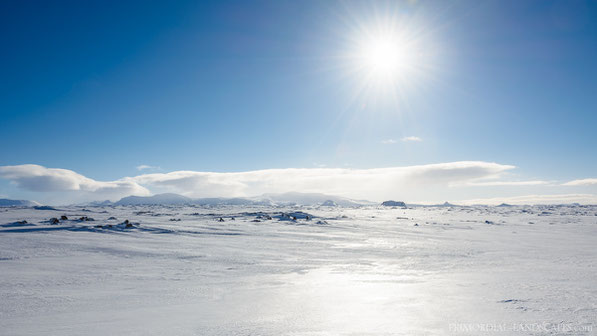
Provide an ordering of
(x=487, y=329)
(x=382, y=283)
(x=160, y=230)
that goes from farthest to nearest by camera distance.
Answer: (x=160, y=230)
(x=382, y=283)
(x=487, y=329)

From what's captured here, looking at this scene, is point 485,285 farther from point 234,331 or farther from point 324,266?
A: point 234,331

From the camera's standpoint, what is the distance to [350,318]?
3.57m

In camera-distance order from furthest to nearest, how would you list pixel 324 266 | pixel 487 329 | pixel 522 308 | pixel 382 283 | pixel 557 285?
pixel 324 266 → pixel 382 283 → pixel 557 285 → pixel 522 308 → pixel 487 329

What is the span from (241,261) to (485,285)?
5498mm

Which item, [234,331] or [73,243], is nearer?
[234,331]

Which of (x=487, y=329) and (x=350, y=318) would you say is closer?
(x=487, y=329)

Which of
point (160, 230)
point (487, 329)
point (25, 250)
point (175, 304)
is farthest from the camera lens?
point (160, 230)

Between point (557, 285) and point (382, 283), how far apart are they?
283cm

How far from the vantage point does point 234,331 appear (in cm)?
323

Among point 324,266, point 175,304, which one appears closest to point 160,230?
point 324,266

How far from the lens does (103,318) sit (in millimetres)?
3758

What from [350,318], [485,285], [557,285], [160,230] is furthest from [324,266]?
[160,230]

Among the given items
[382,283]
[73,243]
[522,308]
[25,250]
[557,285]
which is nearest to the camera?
[522,308]

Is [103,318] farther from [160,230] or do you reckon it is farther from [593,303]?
[160,230]
